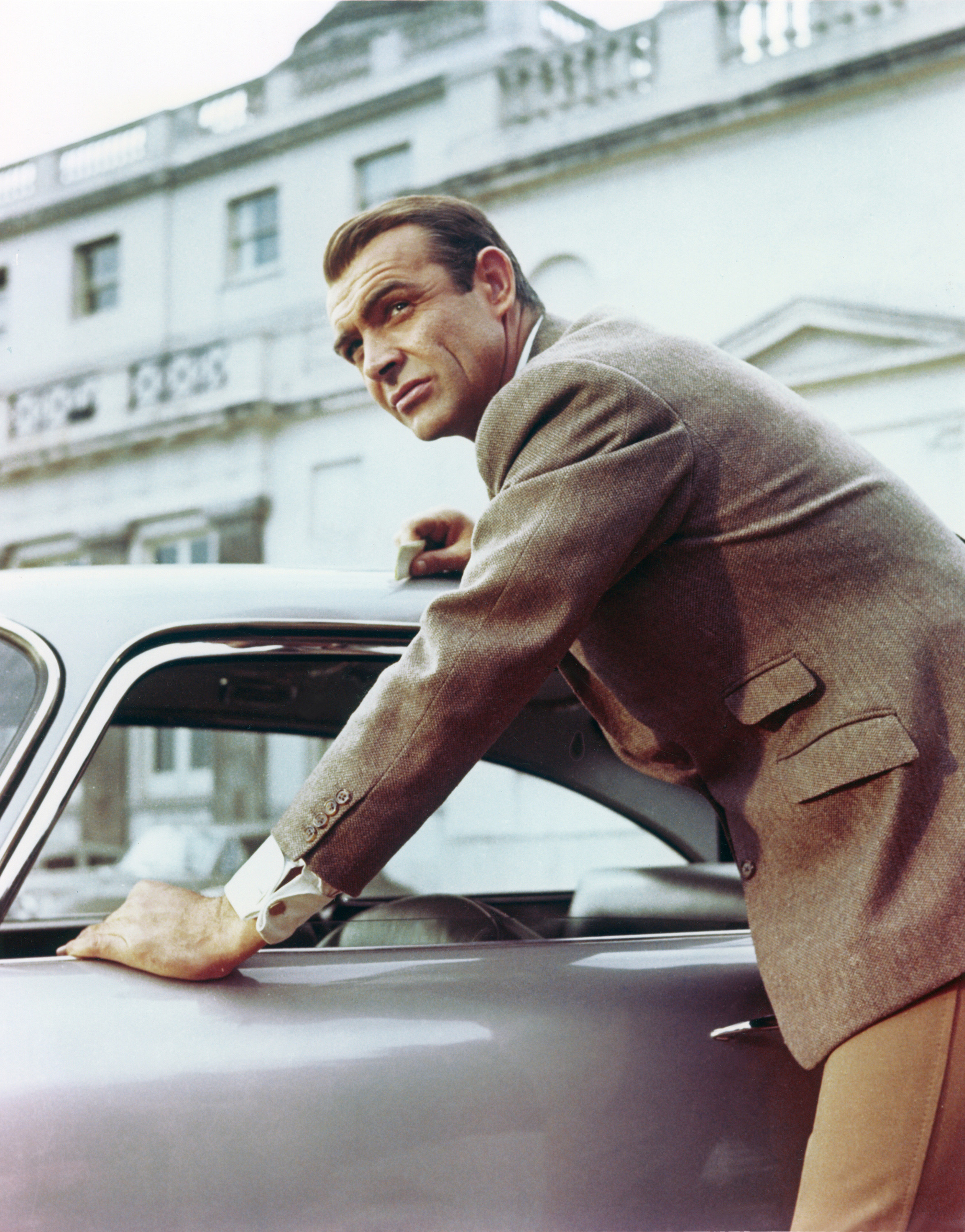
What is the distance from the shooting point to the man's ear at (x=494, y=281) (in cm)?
199

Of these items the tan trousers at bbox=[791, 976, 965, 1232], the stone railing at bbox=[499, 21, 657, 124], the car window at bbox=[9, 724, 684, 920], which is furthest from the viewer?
the stone railing at bbox=[499, 21, 657, 124]

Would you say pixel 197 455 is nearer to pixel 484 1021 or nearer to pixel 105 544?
pixel 105 544

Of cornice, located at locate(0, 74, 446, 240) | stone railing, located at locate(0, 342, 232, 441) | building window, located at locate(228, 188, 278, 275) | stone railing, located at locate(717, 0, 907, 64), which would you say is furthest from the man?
building window, located at locate(228, 188, 278, 275)

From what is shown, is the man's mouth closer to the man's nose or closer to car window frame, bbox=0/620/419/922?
the man's nose

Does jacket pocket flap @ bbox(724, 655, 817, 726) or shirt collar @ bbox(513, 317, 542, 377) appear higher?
shirt collar @ bbox(513, 317, 542, 377)

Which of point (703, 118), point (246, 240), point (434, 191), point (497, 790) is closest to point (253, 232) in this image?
point (246, 240)

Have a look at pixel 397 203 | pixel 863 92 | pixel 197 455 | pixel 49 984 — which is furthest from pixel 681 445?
pixel 197 455

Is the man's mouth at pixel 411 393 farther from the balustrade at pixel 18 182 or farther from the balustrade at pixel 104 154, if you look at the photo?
the balustrade at pixel 18 182

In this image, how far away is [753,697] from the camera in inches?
59.6

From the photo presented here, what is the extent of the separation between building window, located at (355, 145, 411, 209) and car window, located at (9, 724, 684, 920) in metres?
6.96

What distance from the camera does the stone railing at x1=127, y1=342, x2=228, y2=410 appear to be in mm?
17516

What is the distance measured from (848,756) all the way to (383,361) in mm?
940

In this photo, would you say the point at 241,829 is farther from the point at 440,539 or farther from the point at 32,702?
the point at 32,702

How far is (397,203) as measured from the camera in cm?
199
